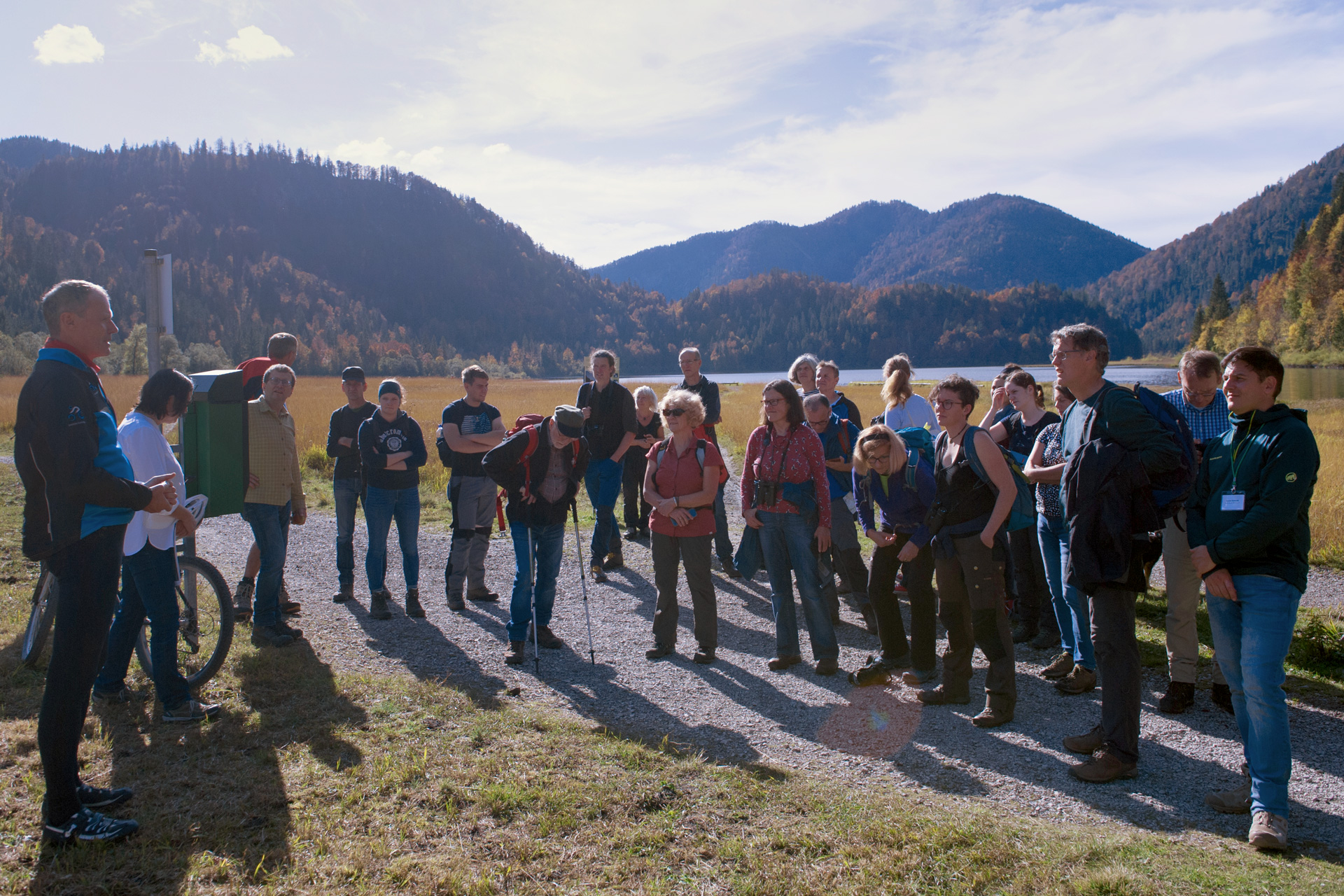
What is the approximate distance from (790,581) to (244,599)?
420cm

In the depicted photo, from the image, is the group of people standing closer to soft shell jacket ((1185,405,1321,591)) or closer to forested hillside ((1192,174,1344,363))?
soft shell jacket ((1185,405,1321,591))

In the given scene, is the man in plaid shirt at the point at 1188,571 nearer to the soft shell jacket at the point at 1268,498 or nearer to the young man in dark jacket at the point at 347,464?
the soft shell jacket at the point at 1268,498

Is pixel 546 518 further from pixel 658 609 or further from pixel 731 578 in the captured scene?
pixel 731 578

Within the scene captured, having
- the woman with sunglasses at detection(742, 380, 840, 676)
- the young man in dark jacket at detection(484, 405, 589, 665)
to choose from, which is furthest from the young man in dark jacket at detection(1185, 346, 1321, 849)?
the young man in dark jacket at detection(484, 405, 589, 665)

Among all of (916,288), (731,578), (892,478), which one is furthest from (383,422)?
(916,288)

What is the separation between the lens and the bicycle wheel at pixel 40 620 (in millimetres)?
4453

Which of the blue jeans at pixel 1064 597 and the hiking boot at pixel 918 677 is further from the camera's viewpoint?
the hiking boot at pixel 918 677

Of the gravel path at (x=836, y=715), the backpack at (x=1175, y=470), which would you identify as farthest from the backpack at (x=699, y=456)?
the backpack at (x=1175, y=470)

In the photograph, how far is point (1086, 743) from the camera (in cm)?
373

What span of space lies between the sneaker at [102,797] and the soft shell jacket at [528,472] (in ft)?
8.15

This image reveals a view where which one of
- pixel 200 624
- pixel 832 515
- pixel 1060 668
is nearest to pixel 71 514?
pixel 200 624

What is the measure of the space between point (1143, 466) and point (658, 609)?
314cm

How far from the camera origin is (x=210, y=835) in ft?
9.36

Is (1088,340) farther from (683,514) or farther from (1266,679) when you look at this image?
(683,514)
